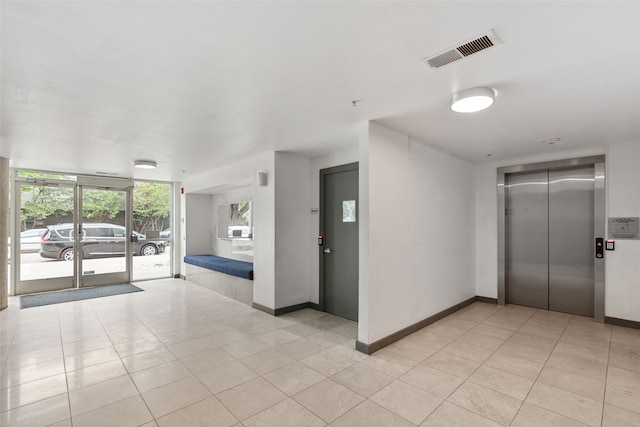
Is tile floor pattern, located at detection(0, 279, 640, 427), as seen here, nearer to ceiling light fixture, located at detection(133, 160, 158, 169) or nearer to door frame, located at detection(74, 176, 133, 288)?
door frame, located at detection(74, 176, 133, 288)

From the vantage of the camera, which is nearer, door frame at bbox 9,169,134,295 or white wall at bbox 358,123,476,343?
white wall at bbox 358,123,476,343

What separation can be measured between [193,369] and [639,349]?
16.1 ft

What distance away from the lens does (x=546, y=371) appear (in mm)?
2912

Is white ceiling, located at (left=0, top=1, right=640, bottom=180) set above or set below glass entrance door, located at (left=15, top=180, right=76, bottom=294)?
above

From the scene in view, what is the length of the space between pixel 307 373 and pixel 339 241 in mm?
2112

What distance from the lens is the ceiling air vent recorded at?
180 cm

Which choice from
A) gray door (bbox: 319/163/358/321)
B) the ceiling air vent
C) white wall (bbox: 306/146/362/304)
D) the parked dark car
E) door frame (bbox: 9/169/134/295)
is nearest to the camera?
the ceiling air vent

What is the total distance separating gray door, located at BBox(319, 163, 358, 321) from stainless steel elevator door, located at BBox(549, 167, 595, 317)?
331cm

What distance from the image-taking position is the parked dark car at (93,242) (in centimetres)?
634

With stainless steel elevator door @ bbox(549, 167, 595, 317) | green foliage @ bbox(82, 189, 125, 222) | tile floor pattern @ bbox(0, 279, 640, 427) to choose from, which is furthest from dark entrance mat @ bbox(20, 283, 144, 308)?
stainless steel elevator door @ bbox(549, 167, 595, 317)

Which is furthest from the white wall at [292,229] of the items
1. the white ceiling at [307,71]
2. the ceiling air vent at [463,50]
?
the ceiling air vent at [463,50]

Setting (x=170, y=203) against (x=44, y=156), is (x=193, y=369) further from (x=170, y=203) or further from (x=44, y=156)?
(x=170, y=203)

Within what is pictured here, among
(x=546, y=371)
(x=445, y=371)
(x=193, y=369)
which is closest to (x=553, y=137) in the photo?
(x=546, y=371)

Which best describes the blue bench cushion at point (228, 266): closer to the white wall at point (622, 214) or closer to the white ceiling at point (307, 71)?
the white ceiling at point (307, 71)
